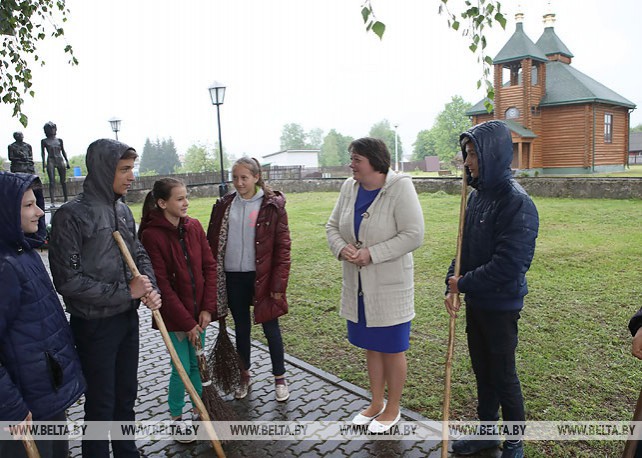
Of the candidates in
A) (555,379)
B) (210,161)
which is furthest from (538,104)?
(210,161)

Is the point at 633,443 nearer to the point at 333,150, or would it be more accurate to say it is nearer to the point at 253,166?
the point at 253,166

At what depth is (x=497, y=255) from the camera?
2.84 metres

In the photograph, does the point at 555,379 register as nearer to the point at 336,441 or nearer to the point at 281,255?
the point at 336,441

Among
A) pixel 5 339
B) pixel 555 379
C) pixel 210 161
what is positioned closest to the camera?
pixel 5 339

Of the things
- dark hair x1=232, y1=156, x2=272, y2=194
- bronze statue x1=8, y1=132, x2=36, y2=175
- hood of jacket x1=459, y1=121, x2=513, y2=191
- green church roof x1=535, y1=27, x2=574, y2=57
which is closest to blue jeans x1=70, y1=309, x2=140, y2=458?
dark hair x1=232, y1=156, x2=272, y2=194

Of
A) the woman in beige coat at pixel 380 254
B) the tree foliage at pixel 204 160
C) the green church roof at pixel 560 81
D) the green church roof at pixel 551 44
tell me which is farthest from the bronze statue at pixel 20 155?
the tree foliage at pixel 204 160

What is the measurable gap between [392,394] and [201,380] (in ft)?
4.69

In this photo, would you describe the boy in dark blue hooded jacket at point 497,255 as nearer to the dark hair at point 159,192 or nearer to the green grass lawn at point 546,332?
the green grass lawn at point 546,332

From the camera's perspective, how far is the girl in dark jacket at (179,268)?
3.46 meters

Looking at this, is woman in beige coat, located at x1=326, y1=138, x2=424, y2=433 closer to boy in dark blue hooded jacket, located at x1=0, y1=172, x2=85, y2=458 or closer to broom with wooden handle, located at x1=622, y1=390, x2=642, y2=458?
broom with wooden handle, located at x1=622, y1=390, x2=642, y2=458

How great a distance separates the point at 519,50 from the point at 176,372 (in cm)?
2993

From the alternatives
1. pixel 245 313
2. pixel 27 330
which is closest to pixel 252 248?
pixel 245 313

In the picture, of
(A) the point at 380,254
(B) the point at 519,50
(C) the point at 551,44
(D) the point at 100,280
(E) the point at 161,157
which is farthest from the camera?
(E) the point at 161,157

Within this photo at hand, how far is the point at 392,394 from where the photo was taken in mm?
3535
